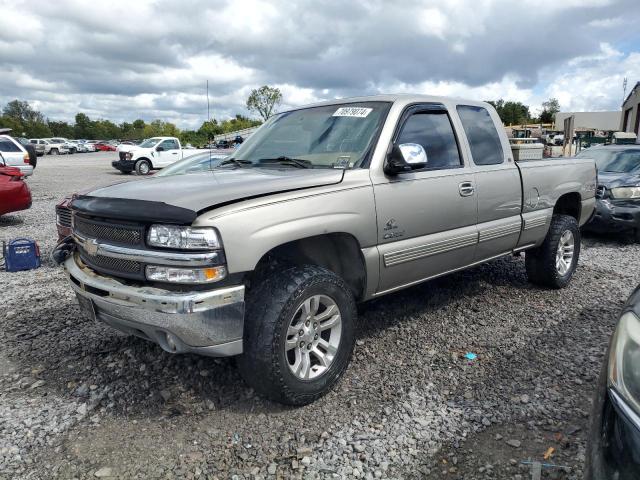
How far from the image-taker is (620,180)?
27.2 ft

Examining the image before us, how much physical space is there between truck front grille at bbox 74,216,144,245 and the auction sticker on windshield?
6.16 feet

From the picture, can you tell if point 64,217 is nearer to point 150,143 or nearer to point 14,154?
point 14,154

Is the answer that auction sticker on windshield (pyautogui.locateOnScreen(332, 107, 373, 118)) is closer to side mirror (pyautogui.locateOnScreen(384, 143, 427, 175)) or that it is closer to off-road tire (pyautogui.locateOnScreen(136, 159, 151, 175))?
side mirror (pyautogui.locateOnScreen(384, 143, 427, 175))

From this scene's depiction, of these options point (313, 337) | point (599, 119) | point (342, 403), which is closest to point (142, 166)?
point (313, 337)

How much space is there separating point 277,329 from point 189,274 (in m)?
0.58

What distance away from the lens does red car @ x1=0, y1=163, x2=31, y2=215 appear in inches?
373

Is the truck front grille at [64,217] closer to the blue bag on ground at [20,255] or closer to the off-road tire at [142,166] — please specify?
the blue bag on ground at [20,255]

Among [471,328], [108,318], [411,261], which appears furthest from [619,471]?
[471,328]

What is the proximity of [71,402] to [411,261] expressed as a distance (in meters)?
2.43

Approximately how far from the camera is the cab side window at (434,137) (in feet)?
12.9

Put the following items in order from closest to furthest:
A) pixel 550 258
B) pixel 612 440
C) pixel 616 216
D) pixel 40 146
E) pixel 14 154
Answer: pixel 612 440 < pixel 550 258 < pixel 616 216 < pixel 14 154 < pixel 40 146

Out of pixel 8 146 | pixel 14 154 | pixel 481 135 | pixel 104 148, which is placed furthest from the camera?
pixel 104 148

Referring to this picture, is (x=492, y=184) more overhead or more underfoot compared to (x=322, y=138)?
more underfoot

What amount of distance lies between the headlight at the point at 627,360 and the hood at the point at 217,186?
1849 mm
